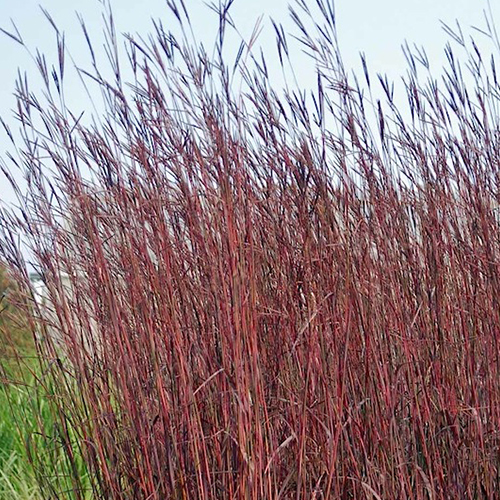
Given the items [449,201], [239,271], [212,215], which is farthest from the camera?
[449,201]

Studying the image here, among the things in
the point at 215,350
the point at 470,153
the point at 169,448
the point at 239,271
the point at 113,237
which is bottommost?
the point at 169,448

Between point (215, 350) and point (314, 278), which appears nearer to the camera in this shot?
point (215, 350)

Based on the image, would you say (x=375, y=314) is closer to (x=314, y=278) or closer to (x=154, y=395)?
(x=314, y=278)

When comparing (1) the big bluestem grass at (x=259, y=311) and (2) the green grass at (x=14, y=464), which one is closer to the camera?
(1) the big bluestem grass at (x=259, y=311)

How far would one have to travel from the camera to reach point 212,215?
2346 millimetres

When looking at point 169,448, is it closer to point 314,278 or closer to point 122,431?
point 122,431

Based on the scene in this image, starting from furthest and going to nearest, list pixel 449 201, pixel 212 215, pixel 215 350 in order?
→ 1. pixel 449 201
2. pixel 212 215
3. pixel 215 350

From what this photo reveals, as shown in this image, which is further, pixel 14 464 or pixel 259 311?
pixel 14 464

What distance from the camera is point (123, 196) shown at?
2.25 meters

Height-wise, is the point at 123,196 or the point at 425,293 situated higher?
the point at 123,196

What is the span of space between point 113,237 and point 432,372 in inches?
37.0

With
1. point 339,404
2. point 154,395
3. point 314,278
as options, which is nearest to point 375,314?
point 314,278

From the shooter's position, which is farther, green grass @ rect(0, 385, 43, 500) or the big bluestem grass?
green grass @ rect(0, 385, 43, 500)

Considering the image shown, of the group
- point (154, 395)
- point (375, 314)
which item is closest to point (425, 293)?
point (375, 314)
